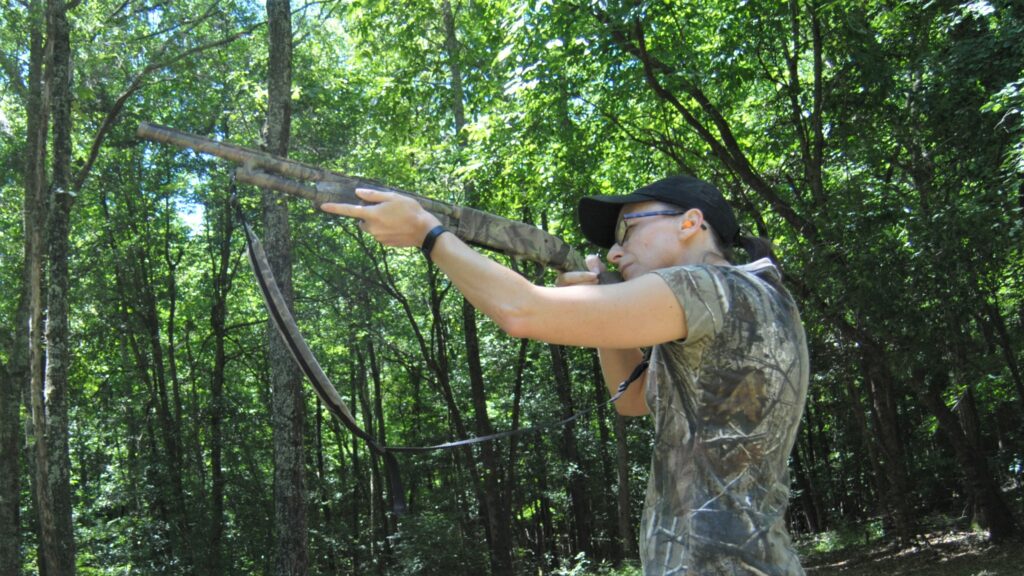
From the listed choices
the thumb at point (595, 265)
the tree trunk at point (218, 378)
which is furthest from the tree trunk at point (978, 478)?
the tree trunk at point (218, 378)

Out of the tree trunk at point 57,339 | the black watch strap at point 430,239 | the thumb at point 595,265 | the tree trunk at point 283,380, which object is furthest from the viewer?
the tree trunk at point 57,339

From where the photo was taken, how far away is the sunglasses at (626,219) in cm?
234

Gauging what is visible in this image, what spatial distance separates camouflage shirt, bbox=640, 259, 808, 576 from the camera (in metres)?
2.00

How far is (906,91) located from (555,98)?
4622 mm

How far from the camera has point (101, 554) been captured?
2109 cm

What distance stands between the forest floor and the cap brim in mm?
11804

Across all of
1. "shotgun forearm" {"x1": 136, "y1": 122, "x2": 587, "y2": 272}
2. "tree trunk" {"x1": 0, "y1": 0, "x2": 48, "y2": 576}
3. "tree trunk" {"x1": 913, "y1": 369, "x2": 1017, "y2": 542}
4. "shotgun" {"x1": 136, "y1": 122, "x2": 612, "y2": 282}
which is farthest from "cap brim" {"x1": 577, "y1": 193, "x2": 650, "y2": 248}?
"tree trunk" {"x1": 913, "y1": 369, "x2": 1017, "y2": 542}

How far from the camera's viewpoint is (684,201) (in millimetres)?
2318

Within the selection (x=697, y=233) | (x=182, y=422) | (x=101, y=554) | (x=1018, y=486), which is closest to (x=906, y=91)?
(x=697, y=233)

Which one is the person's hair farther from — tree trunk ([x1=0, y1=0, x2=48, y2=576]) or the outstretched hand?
tree trunk ([x1=0, y1=0, x2=48, y2=576])

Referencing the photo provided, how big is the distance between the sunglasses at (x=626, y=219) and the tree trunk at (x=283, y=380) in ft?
31.2

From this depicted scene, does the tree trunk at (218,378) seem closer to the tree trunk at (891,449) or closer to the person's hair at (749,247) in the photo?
the tree trunk at (891,449)

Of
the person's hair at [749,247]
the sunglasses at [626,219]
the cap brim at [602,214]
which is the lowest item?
the person's hair at [749,247]

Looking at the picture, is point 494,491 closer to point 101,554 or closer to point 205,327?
point 101,554
